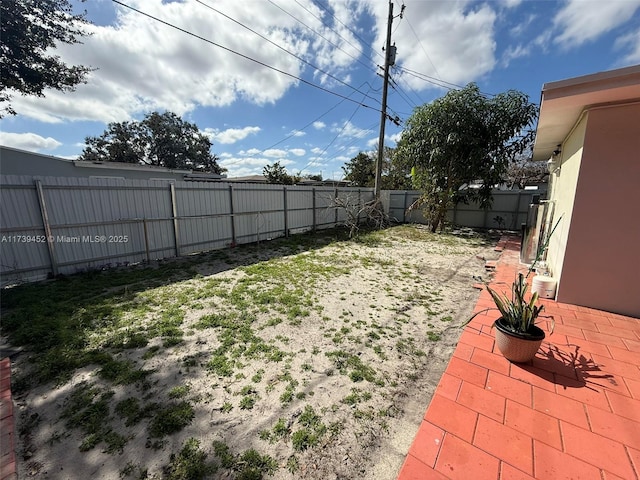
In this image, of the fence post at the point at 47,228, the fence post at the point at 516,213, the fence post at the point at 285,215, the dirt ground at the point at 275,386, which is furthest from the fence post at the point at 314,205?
the fence post at the point at 516,213

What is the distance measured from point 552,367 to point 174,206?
7090 mm

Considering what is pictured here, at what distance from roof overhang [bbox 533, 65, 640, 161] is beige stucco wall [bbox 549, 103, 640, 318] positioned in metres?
0.20

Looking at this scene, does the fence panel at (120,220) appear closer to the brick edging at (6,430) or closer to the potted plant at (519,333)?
the brick edging at (6,430)

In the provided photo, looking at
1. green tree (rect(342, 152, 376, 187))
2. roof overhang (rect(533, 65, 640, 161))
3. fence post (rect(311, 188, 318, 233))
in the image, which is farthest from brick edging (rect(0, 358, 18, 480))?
green tree (rect(342, 152, 376, 187))

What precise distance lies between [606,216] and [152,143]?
3338 cm

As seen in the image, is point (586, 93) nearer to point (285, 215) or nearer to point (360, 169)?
point (285, 215)

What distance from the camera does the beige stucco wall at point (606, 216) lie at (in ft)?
9.27

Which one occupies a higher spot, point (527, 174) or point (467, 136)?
point (467, 136)

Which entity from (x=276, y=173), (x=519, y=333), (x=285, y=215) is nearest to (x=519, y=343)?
(x=519, y=333)

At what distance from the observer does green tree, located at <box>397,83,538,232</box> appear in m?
8.78

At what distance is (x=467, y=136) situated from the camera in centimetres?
882

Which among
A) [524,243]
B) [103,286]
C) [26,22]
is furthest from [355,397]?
[26,22]

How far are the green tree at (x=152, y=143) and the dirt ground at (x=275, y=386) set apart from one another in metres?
28.8

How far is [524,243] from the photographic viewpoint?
5.60 meters
